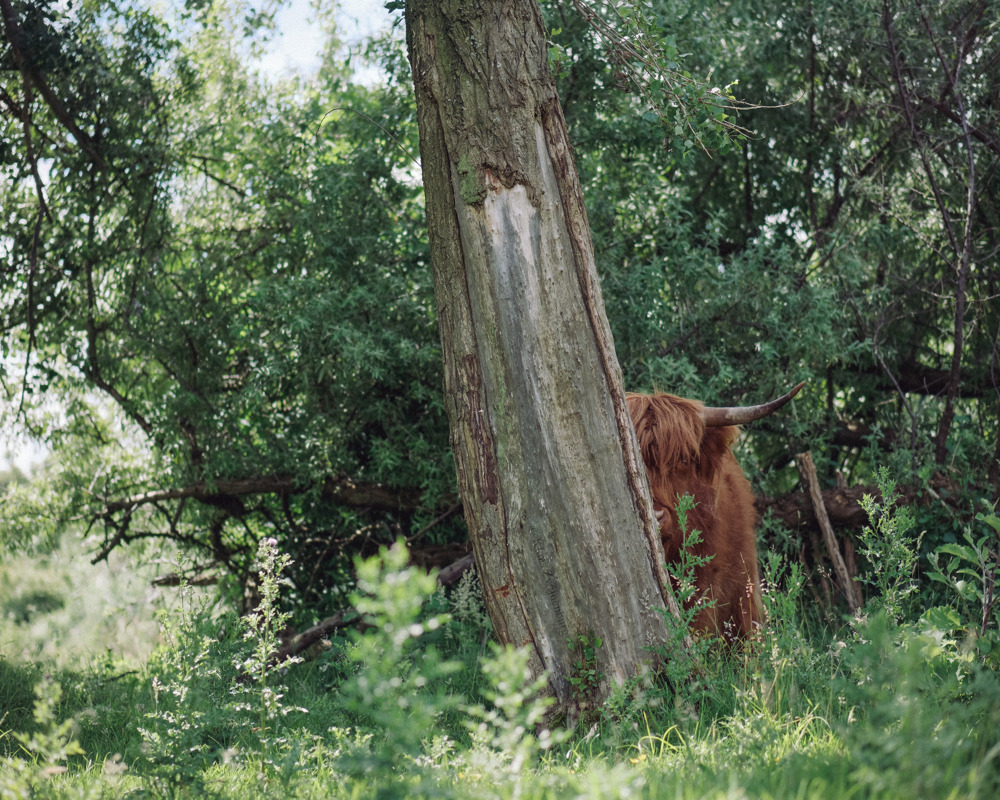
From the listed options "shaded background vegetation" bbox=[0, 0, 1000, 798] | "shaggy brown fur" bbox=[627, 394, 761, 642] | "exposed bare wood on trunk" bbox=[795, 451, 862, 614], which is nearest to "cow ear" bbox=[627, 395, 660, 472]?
"shaggy brown fur" bbox=[627, 394, 761, 642]

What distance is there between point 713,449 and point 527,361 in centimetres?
163

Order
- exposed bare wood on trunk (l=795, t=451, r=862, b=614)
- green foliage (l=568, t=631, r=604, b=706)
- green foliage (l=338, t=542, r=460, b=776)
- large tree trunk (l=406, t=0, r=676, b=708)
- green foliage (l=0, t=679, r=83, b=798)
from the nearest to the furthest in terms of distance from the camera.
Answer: green foliage (l=338, t=542, r=460, b=776) < green foliage (l=0, t=679, r=83, b=798) < green foliage (l=568, t=631, r=604, b=706) < large tree trunk (l=406, t=0, r=676, b=708) < exposed bare wood on trunk (l=795, t=451, r=862, b=614)

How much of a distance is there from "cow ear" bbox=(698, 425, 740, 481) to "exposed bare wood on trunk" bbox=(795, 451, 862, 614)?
171cm

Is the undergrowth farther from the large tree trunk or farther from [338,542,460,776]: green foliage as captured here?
the large tree trunk

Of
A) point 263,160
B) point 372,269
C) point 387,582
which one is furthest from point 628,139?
point 387,582

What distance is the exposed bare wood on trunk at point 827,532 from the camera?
591cm

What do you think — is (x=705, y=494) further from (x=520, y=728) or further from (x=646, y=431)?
(x=520, y=728)

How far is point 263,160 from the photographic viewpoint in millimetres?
7625

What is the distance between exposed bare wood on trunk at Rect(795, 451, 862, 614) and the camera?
5.91m

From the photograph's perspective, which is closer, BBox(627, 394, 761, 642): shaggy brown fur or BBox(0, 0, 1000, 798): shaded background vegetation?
BBox(627, 394, 761, 642): shaggy brown fur

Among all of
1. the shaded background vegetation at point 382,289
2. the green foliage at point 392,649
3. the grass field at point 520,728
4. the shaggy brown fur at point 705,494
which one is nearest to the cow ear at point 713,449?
the shaggy brown fur at point 705,494

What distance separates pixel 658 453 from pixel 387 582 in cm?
269

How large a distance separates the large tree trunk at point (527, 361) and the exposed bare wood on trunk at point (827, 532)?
299 cm

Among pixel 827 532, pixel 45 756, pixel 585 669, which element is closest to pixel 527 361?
pixel 585 669
